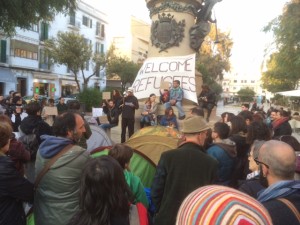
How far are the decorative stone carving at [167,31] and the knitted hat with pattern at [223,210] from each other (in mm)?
12659

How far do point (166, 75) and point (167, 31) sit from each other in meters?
1.70

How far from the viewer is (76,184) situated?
2.74 m

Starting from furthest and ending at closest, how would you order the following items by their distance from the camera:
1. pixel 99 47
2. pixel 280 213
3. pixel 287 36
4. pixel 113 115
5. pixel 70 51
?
pixel 99 47
pixel 70 51
pixel 287 36
pixel 113 115
pixel 280 213

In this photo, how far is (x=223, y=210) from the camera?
1.25 m

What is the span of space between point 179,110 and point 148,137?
6.09 m

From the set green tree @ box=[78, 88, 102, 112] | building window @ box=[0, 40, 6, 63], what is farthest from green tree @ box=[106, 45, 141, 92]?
green tree @ box=[78, 88, 102, 112]

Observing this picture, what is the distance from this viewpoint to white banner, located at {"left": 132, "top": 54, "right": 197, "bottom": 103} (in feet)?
42.1

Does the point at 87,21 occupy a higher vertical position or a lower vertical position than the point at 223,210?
higher

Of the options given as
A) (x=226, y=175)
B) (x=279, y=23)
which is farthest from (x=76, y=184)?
(x=279, y=23)

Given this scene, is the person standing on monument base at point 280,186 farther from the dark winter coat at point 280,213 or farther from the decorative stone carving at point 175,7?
the decorative stone carving at point 175,7

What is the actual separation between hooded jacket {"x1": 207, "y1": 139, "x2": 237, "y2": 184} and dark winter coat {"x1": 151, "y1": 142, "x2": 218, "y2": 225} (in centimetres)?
83

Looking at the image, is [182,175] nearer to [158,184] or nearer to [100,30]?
[158,184]

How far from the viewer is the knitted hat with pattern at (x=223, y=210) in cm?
124

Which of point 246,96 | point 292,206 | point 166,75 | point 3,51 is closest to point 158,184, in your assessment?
point 292,206
